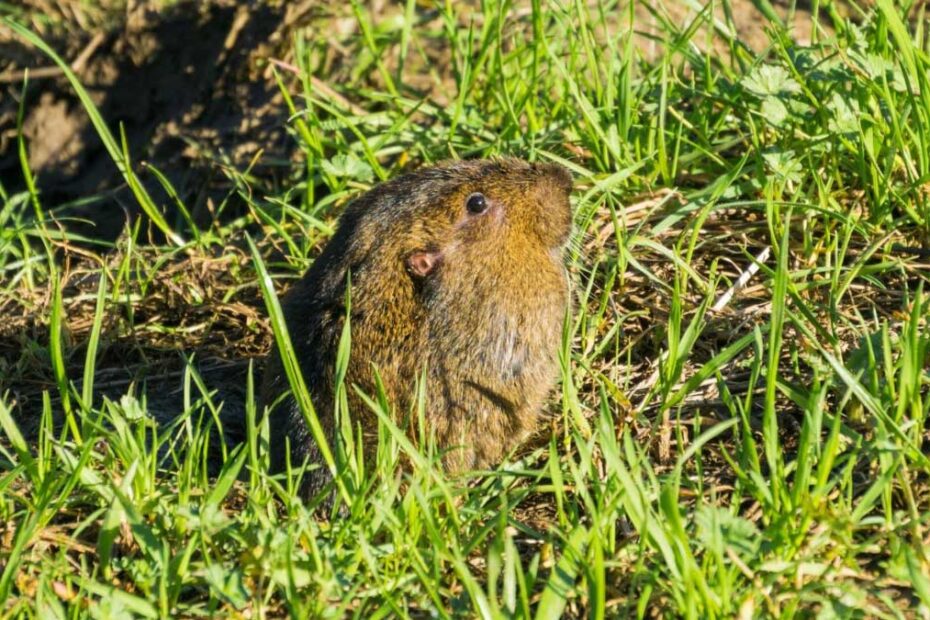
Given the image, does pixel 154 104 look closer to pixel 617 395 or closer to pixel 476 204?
pixel 476 204

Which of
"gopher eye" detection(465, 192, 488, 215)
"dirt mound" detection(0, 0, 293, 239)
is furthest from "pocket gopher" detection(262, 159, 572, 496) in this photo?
"dirt mound" detection(0, 0, 293, 239)

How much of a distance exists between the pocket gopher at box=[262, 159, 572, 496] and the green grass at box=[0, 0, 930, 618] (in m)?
0.10

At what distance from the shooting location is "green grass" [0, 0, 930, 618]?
112 inches

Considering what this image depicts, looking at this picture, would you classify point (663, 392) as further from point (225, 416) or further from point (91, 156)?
point (91, 156)

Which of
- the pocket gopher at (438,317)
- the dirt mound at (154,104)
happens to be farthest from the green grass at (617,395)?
the dirt mound at (154,104)

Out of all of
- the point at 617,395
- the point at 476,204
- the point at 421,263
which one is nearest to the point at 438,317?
the point at 421,263

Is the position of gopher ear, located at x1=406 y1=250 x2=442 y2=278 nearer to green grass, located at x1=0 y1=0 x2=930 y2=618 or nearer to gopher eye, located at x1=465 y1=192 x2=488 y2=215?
gopher eye, located at x1=465 y1=192 x2=488 y2=215

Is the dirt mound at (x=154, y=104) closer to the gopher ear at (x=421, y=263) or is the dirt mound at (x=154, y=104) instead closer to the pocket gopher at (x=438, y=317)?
the pocket gopher at (x=438, y=317)

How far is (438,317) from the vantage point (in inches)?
140

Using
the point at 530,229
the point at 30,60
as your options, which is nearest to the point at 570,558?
the point at 530,229

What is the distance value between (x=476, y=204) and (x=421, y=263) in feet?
0.92

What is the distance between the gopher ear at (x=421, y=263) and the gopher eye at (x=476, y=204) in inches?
8.4

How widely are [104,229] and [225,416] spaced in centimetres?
199

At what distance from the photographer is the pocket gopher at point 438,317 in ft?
11.4
